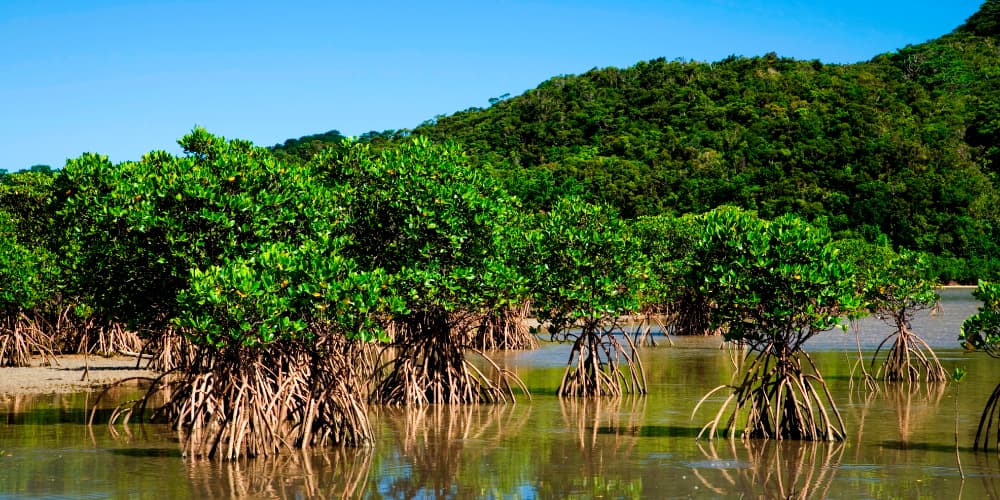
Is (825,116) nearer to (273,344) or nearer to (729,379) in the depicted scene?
(729,379)

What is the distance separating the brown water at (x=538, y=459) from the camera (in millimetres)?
13695

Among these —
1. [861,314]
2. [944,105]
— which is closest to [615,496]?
[861,314]

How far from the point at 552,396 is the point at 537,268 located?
2861mm

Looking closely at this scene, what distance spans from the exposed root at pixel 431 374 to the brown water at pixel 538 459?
528 mm

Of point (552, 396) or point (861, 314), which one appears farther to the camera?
point (552, 396)

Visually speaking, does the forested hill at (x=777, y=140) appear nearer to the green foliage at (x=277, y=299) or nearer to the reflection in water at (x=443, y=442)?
the reflection in water at (x=443, y=442)

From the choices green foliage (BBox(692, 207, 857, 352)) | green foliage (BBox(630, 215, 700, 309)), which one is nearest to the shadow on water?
green foliage (BBox(692, 207, 857, 352))

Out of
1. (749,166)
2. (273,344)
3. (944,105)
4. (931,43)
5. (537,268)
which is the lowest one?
(273,344)

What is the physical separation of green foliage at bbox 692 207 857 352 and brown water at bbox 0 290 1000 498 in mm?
1934

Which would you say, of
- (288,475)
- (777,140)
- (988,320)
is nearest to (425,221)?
(288,475)

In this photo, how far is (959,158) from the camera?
93.1 metres

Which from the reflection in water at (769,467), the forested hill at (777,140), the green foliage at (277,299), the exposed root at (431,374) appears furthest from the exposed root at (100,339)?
the forested hill at (777,140)

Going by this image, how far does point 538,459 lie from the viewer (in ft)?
52.6

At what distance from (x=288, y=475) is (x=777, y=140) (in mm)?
86054
